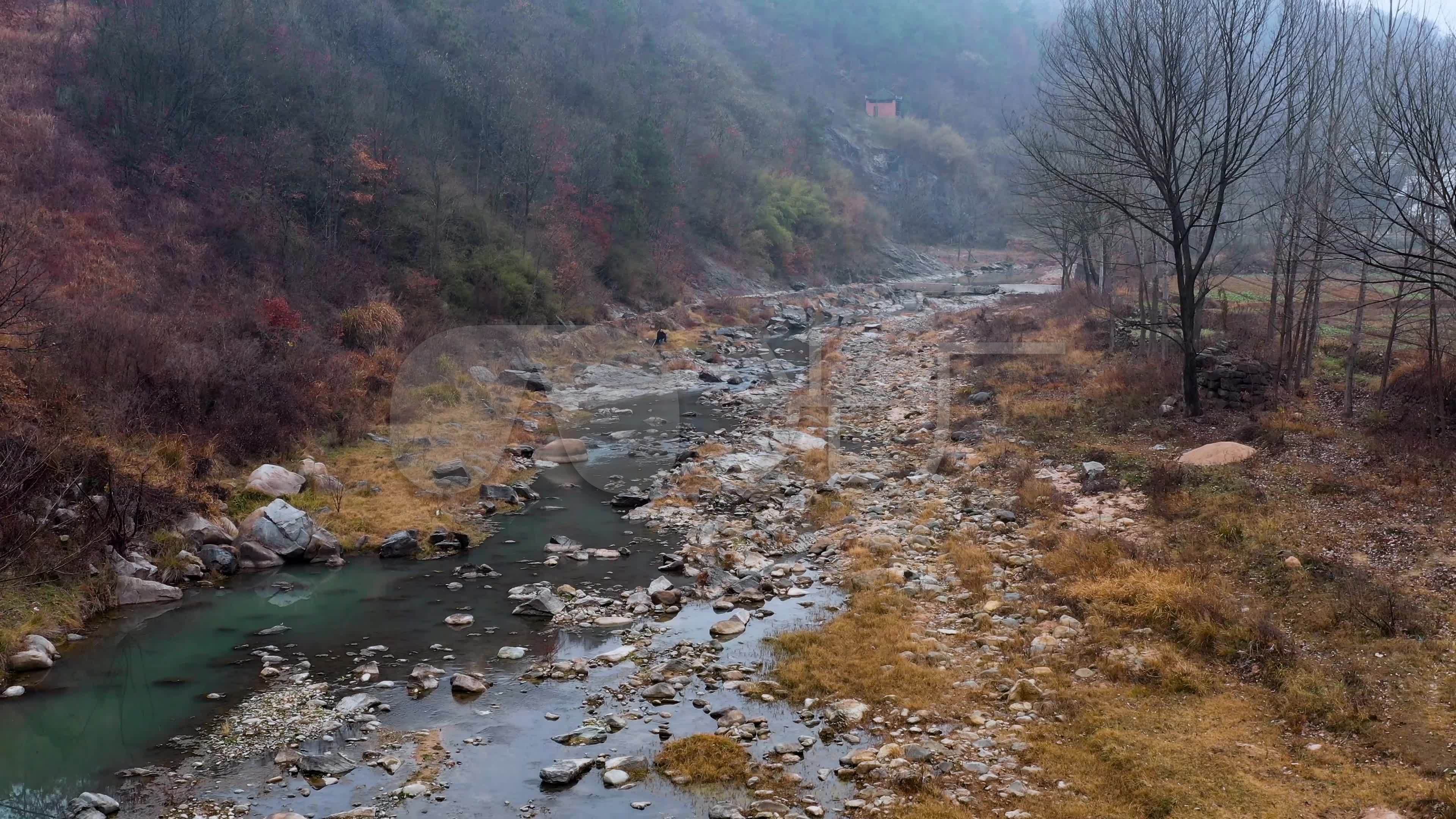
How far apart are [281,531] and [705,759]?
7882 mm

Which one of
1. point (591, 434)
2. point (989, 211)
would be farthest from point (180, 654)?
point (989, 211)

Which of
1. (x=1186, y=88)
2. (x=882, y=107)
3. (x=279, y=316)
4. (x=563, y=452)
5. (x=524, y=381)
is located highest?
(x=882, y=107)

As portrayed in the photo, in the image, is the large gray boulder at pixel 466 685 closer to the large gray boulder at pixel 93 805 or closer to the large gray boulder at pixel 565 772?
the large gray boulder at pixel 565 772

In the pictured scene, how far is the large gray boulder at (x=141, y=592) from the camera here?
10195 mm

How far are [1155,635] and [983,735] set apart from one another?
8.17 ft

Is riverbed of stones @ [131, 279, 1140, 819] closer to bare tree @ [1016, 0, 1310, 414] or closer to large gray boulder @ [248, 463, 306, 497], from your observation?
large gray boulder @ [248, 463, 306, 497]

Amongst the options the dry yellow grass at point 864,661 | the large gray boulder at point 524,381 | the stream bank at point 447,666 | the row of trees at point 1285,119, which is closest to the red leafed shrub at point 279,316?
the large gray boulder at point 524,381

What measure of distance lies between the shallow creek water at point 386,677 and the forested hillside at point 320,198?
175 inches

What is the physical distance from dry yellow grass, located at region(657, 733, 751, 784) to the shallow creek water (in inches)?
6.8

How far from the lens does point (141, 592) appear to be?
1031 centimetres

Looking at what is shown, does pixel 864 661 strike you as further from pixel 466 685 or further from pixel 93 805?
pixel 93 805

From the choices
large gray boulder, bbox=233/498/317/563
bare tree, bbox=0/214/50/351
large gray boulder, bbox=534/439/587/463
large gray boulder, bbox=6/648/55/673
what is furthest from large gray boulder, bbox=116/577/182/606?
large gray boulder, bbox=534/439/587/463

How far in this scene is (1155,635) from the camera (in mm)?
8461

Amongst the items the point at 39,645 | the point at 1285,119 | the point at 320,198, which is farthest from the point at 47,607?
the point at 1285,119
